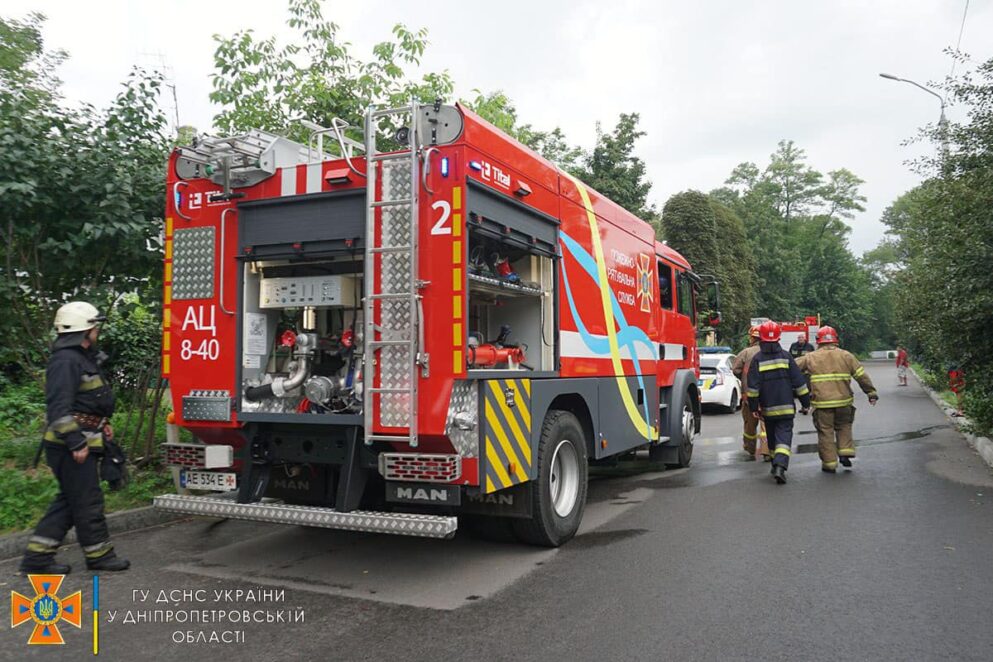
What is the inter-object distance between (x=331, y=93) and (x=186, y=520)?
6065mm

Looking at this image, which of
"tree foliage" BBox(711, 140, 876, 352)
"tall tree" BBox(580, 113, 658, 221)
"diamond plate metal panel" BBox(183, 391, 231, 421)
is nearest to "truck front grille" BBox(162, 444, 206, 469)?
"diamond plate metal panel" BBox(183, 391, 231, 421)

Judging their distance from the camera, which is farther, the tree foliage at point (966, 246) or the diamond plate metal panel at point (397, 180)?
the tree foliage at point (966, 246)

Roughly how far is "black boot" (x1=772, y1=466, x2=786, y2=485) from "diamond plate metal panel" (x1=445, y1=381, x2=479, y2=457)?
4.89 metres

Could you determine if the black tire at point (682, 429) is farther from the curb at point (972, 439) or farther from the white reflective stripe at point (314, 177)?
the white reflective stripe at point (314, 177)

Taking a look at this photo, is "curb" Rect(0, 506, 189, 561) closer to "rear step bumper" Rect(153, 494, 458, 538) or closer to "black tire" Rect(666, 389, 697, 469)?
"rear step bumper" Rect(153, 494, 458, 538)

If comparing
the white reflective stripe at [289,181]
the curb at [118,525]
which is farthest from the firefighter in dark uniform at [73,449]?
the white reflective stripe at [289,181]

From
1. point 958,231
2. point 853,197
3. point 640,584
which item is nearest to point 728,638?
point 640,584

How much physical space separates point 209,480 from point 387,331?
1877mm

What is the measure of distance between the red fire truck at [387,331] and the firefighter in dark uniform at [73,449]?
46cm

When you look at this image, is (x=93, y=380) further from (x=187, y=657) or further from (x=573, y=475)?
(x=573, y=475)

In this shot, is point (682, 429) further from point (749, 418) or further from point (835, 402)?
point (835, 402)

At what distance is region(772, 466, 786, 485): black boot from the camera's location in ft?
26.8

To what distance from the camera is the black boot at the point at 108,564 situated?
16.4 ft

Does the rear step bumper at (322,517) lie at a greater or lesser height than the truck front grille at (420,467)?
lesser
